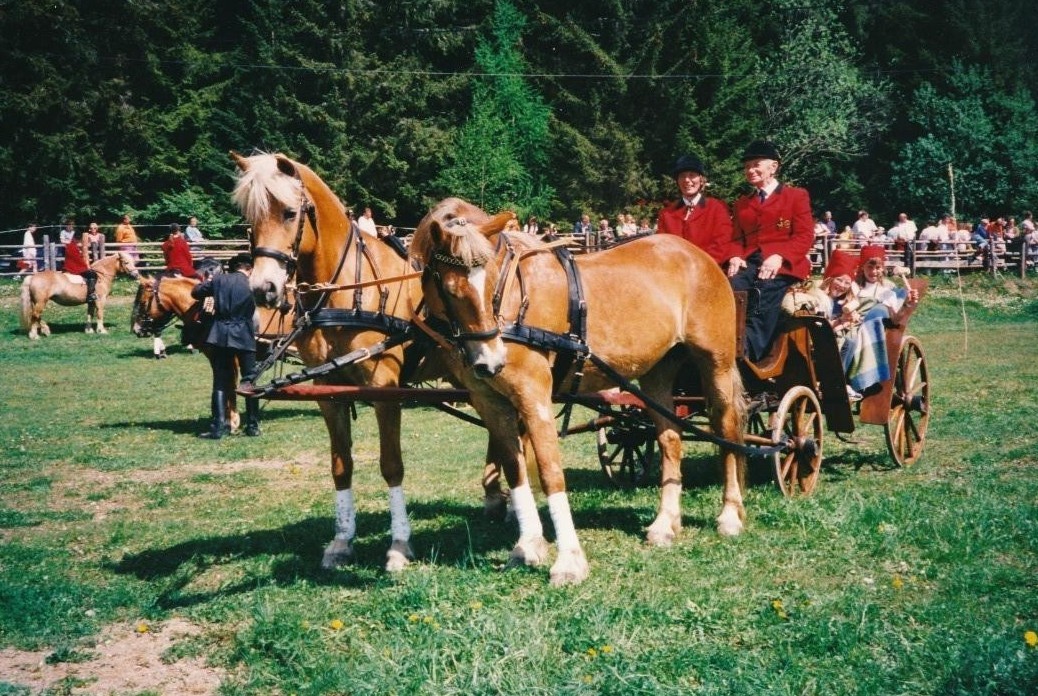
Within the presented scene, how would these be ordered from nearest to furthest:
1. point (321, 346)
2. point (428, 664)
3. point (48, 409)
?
point (428, 664), point (321, 346), point (48, 409)

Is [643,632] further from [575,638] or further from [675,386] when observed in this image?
[675,386]

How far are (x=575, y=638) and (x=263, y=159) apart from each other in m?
3.68

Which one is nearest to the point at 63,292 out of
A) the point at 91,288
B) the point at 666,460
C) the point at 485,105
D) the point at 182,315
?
the point at 91,288

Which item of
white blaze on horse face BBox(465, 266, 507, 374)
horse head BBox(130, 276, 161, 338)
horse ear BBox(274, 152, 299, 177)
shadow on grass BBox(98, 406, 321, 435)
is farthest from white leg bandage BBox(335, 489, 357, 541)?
horse head BBox(130, 276, 161, 338)

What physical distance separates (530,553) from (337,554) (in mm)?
1470

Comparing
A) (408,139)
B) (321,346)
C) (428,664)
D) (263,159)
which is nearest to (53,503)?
(321,346)

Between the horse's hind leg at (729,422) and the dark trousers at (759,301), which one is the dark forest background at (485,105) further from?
the horse's hind leg at (729,422)

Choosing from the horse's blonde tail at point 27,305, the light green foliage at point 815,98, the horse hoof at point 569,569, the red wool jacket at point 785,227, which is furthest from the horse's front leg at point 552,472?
the light green foliage at point 815,98

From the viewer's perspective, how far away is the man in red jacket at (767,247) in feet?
27.7

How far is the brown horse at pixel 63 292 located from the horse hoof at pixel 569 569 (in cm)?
2112

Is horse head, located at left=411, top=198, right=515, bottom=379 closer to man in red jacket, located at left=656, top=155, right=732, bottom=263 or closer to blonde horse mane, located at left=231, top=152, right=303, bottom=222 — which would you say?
blonde horse mane, located at left=231, top=152, right=303, bottom=222

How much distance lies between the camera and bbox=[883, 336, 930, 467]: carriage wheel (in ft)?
32.2

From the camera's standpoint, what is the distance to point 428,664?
16.4 feet

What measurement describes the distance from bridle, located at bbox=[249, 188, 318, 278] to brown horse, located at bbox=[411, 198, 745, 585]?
0.84 m
